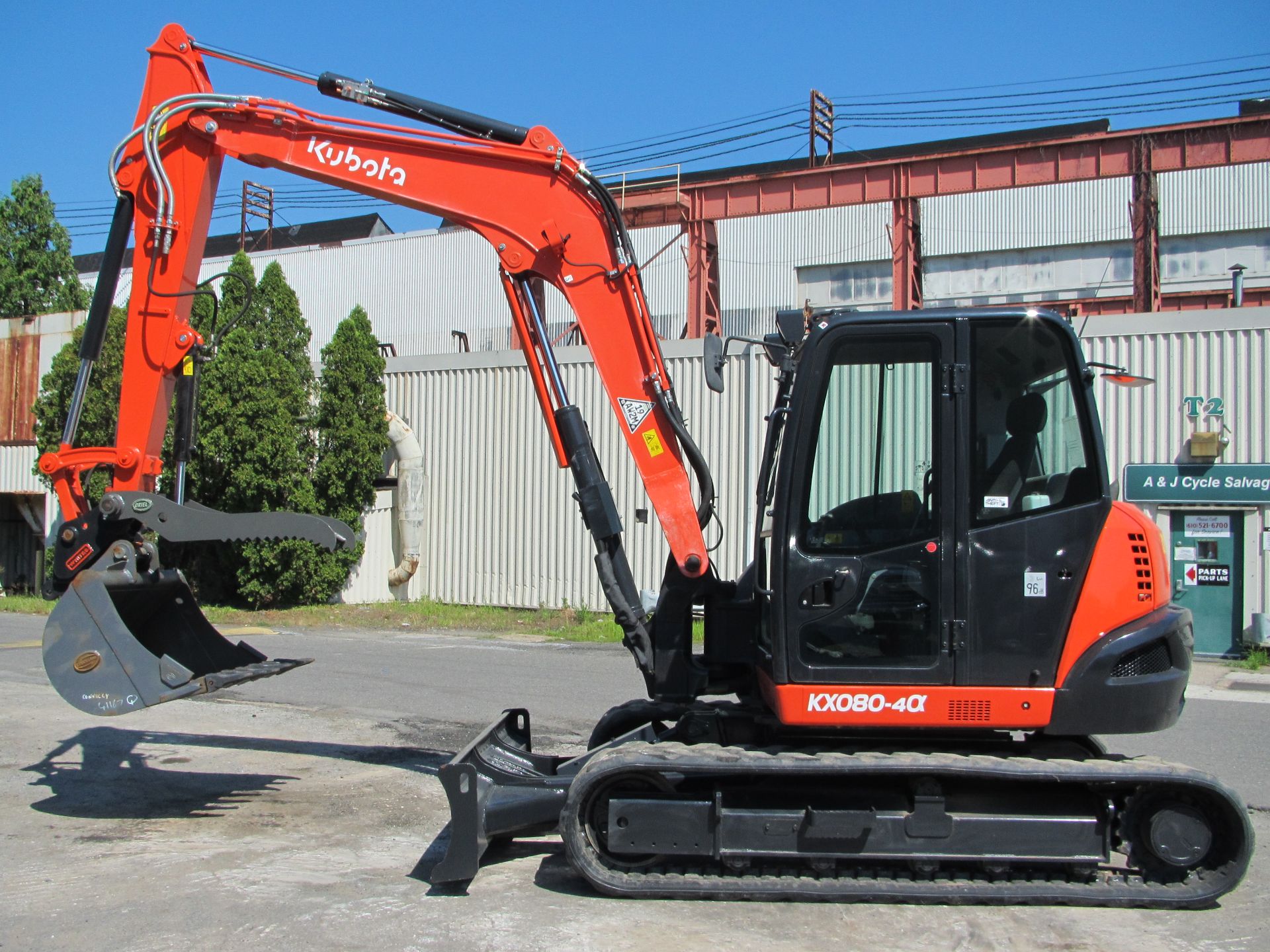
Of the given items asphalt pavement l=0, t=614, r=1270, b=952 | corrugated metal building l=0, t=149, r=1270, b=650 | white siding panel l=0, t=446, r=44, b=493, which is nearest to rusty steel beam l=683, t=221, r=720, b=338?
corrugated metal building l=0, t=149, r=1270, b=650

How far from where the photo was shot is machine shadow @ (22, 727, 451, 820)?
22.2ft

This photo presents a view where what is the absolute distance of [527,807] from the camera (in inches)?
223

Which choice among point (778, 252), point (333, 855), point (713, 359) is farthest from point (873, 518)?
point (778, 252)

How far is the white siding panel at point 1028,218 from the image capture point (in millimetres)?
28609

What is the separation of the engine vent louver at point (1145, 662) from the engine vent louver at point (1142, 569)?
9.2 inches

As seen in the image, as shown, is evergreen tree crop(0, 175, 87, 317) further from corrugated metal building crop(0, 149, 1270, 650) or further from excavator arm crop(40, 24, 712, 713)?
excavator arm crop(40, 24, 712, 713)

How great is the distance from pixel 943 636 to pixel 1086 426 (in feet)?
4.03

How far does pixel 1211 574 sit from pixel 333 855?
13.8 meters

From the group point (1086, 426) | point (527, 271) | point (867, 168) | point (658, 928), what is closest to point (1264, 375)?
point (867, 168)

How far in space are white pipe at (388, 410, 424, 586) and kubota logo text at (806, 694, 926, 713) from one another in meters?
16.3

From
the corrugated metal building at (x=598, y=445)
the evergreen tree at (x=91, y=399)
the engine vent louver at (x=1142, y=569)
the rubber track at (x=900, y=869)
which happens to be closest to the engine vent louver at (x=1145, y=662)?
the engine vent louver at (x=1142, y=569)

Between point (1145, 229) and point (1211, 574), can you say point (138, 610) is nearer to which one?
point (1211, 574)

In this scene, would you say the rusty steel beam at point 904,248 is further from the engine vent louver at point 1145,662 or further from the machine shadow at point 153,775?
the engine vent louver at point 1145,662

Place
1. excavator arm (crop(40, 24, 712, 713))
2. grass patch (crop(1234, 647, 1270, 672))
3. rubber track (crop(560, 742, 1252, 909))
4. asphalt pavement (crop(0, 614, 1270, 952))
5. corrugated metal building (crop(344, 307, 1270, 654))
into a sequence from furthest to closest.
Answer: corrugated metal building (crop(344, 307, 1270, 654)), grass patch (crop(1234, 647, 1270, 672)), excavator arm (crop(40, 24, 712, 713)), rubber track (crop(560, 742, 1252, 909)), asphalt pavement (crop(0, 614, 1270, 952))
